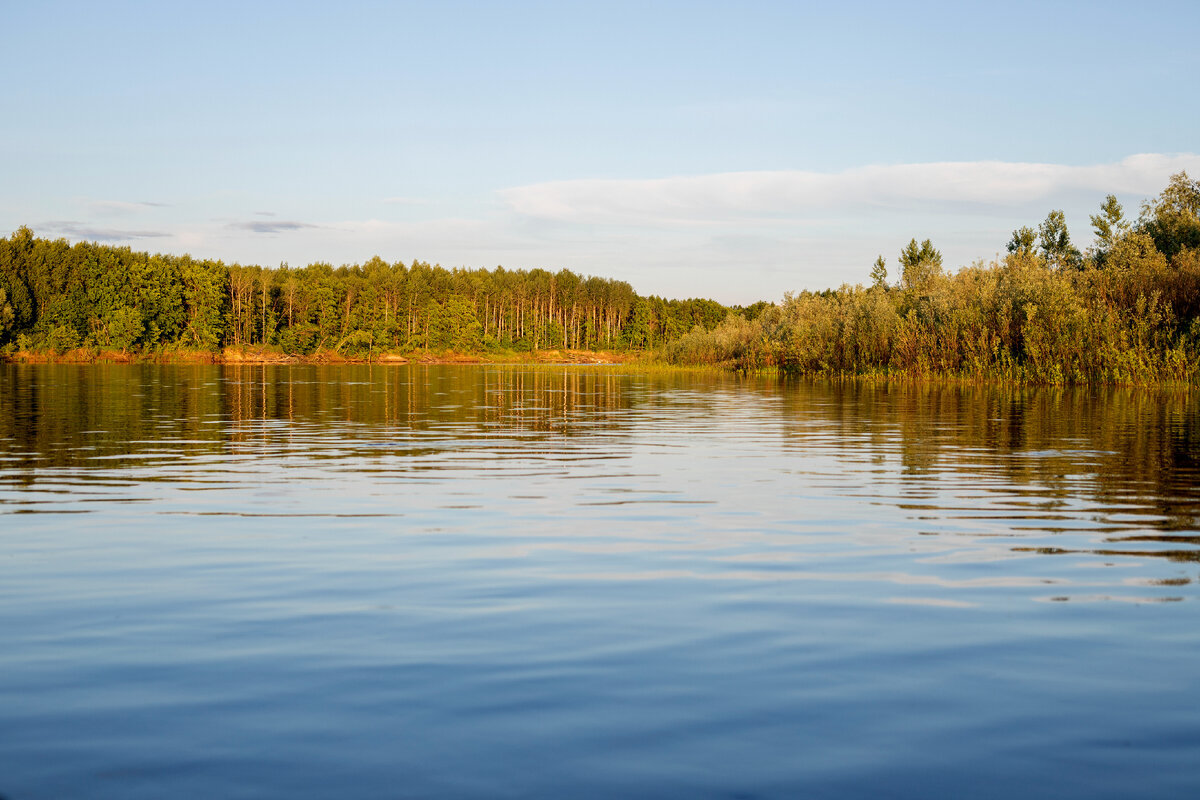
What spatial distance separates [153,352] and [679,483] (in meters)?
147

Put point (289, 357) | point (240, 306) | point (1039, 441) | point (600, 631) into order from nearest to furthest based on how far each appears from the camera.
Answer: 1. point (600, 631)
2. point (1039, 441)
3. point (240, 306)
4. point (289, 357)

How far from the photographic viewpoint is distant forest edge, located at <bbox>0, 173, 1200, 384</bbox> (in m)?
50.3

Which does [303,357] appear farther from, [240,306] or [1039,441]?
[1039,441]

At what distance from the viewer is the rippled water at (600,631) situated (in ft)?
16.3

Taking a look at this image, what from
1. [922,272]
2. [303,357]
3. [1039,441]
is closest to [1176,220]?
[922,272]

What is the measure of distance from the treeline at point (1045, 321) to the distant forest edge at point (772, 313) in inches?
4.3

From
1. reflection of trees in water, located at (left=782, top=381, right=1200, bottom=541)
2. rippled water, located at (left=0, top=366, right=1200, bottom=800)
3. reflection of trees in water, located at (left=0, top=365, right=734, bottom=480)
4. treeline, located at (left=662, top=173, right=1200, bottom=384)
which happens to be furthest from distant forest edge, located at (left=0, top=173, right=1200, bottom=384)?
rippled water, located at (left=0, top=366, right=1200, bottom=800)

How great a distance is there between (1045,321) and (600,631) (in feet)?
163

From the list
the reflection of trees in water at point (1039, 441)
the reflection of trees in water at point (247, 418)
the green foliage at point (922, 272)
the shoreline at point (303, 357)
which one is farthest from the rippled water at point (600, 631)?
the shoreline at point (303, 357)

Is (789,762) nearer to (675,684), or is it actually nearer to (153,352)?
(675,684)

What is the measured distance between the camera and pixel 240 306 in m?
156

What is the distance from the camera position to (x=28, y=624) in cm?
768

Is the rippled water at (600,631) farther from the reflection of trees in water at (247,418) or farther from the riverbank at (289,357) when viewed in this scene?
the riverbank at (289,357)

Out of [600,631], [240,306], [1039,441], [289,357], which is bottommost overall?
[600,631]
